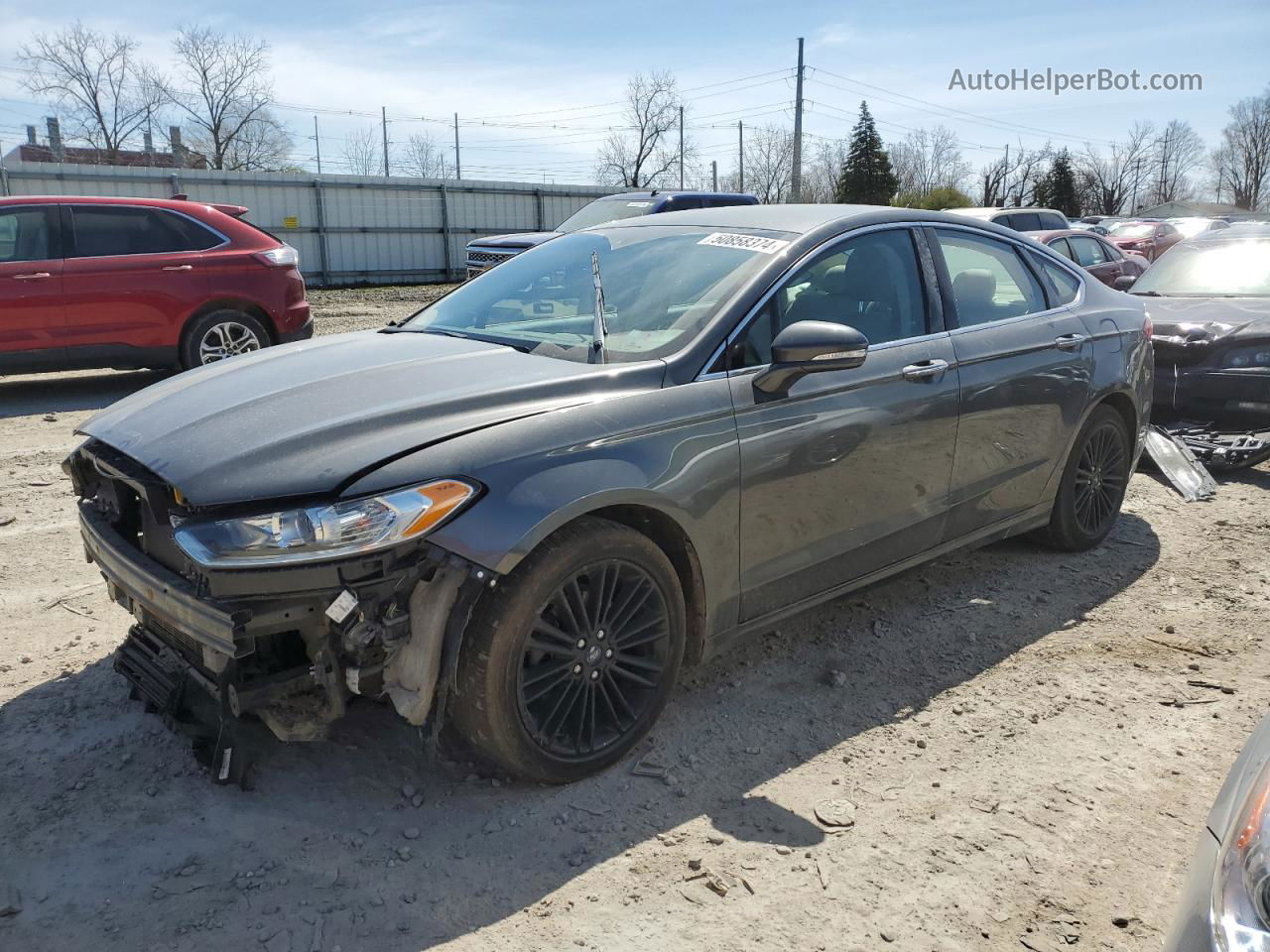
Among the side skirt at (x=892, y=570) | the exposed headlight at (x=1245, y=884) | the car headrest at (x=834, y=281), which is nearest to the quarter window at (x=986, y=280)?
the car headrest at (x=834, y=281)

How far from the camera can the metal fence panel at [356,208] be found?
66.6 feet

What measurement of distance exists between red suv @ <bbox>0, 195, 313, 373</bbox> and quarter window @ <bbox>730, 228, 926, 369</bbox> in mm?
6723

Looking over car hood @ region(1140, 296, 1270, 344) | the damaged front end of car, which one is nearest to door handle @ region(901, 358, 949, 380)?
the damaged front end of car

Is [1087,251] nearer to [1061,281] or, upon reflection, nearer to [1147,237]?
[1147,237]

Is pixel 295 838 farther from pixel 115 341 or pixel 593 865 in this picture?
pixel 115 341

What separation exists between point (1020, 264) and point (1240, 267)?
4.38 metres

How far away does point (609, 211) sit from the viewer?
1434 centimetres

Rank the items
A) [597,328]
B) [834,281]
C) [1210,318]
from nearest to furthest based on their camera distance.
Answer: [597,328]
[834,281]
[1210,318]

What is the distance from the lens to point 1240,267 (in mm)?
7930

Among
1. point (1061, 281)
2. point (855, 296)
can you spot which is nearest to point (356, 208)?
point (1061, 281)

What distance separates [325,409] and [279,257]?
698 cm

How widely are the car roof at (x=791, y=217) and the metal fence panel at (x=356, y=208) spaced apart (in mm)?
19044

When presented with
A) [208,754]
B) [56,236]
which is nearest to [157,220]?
[56,236]

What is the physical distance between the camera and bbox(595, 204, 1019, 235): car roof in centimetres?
384
